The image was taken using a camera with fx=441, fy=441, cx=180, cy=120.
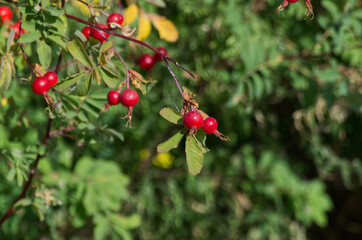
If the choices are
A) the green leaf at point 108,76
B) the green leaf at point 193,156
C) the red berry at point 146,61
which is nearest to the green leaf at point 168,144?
the green leaf at point 193,156

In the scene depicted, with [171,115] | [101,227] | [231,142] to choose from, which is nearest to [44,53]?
[171,115]

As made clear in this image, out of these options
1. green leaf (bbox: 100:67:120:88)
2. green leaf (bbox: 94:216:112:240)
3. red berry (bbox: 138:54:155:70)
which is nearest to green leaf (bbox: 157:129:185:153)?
green leaf (bbox: 100:67:120:88)

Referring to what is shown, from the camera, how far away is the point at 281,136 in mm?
2471

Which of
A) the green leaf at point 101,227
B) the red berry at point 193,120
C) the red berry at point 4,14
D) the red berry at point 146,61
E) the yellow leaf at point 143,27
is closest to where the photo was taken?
the red berry at point 193,120

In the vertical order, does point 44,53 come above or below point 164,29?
above

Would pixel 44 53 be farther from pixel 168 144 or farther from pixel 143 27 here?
pixel 143 27

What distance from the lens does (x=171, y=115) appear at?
2.64 feet

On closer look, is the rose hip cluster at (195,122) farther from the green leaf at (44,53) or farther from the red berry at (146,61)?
the red berry at (146,61)

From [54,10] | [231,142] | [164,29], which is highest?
[54,10]

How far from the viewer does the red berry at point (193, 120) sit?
29.8 inches

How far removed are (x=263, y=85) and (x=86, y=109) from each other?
1016mm

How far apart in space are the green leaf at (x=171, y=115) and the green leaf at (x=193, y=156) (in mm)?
43

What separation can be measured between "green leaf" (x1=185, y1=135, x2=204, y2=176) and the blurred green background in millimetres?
863

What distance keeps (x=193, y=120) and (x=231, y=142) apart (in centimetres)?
157
